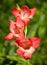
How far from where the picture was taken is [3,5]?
2617 millimetres

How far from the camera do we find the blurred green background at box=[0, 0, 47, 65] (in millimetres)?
1769

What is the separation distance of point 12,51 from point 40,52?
55 cm

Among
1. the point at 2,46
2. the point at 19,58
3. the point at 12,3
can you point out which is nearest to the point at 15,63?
the point at 19,58

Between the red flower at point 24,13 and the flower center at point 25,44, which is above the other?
the red flower at point 24,13

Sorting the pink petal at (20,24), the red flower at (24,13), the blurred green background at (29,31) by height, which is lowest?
the blurred green background at (29,31)

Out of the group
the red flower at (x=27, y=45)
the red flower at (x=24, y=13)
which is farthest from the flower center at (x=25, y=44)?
the red flower at (x=24, y=13)

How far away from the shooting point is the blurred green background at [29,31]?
1.77 m

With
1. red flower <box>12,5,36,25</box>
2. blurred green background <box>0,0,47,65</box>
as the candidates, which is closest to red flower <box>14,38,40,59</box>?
red flower <box>12,5,36,25</box>

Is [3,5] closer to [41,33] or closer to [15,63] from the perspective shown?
[41,33]

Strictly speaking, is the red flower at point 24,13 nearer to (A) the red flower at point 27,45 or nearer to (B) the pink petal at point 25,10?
(B) the pink petal at point 25,10

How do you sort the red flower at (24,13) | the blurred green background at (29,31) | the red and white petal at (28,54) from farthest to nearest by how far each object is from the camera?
1. the blurred green background at (29,31)
2. the red flower at (24,13)
3. the red and white petal at (28,54)

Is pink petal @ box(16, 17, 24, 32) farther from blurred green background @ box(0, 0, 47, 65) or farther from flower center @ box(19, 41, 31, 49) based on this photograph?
blurred green background @ box(0, 0, 47, 65)

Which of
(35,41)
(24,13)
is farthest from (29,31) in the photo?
(35,41)

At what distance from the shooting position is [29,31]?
82.5 inches
